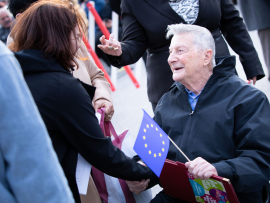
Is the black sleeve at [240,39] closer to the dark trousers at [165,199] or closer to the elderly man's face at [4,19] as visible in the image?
the dark trousers at [165,199]

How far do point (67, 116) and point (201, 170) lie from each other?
2.59 feet

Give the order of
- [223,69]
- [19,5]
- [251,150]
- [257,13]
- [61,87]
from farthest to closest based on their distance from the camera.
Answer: [257,13], [19,5], [223,69], [251,150], [61,87]

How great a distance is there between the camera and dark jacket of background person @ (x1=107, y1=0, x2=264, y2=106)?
8.30ft

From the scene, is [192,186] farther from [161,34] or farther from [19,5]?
[19,5]

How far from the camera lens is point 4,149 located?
39.6 inches

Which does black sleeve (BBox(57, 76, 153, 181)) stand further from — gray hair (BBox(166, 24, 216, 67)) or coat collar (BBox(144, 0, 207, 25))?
coat collar (BBox(144, 0, 207, 25))

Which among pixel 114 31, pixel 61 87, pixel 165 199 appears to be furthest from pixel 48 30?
pixel 114 31

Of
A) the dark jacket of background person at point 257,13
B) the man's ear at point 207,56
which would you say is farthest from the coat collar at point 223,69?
the dark jacket of background person at point 257,13

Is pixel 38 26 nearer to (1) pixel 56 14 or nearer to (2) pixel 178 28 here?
(1) pixel 56 14

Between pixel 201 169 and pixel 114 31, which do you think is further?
pixel 114 31

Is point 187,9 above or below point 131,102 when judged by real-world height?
above

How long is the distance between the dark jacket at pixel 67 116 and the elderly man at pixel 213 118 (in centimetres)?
48

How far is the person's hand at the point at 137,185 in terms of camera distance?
1.98 meters

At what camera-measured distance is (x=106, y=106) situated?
2.25 meters
